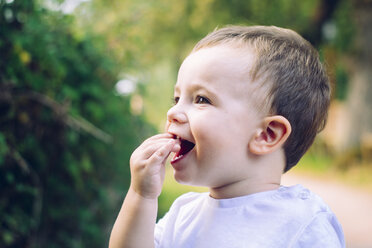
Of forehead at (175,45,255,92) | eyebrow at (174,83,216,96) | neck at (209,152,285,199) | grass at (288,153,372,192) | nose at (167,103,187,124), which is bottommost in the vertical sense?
grass at (288,153,372,192)

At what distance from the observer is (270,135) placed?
144 centimetres

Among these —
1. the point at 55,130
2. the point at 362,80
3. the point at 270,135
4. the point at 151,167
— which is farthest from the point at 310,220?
the point at 362,80

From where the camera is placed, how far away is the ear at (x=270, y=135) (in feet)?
4.66

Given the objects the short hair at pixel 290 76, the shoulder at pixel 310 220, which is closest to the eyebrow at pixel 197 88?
the short hair at pixel 290 76

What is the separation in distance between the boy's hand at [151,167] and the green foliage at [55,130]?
111 cm

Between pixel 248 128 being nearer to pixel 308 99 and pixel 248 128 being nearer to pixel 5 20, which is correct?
pixel 308 99

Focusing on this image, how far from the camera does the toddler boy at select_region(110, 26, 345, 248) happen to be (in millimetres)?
1342

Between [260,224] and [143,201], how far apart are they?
38 cm

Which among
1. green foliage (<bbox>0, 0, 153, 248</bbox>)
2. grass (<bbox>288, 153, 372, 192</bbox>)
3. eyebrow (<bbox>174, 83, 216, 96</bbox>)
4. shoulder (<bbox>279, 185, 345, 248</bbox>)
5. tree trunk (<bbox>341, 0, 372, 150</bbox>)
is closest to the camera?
shoulder (<bbox>279, 185, 345, 248</bbox>)

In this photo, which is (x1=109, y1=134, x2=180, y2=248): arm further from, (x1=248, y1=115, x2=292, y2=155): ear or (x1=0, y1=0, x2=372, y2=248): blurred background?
(x1=0, y1=0, x2=372, y2=248): blurred background

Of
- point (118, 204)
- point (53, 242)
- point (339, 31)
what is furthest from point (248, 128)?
point (339, 31)

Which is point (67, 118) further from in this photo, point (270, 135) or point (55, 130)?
point (270, 135)

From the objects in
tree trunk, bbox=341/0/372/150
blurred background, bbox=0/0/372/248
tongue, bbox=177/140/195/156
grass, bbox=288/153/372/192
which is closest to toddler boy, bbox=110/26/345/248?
tongue, bbox=177/140/195/156

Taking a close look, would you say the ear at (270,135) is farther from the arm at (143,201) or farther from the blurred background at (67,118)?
the blurred background at (67,118)
